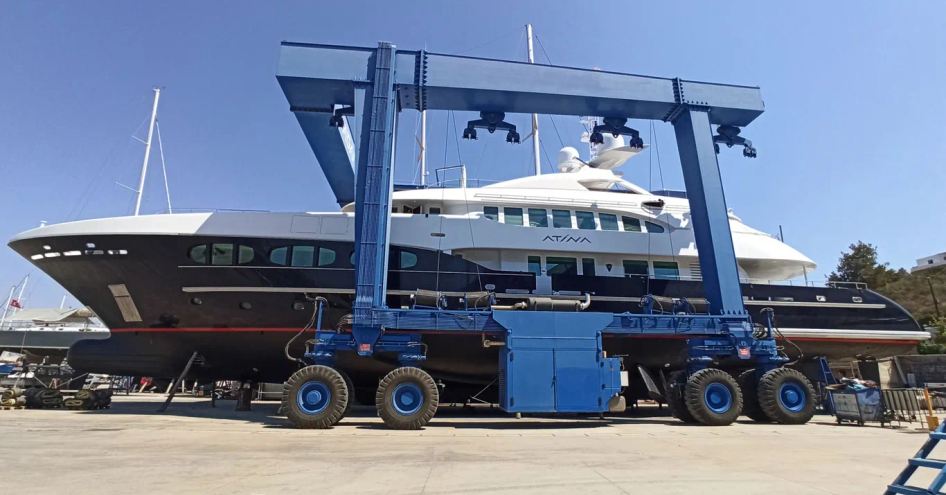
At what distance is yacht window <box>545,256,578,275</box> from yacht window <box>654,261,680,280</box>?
8.61ft

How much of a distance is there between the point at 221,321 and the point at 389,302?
4284mm

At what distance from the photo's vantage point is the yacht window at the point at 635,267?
1472 centimetres

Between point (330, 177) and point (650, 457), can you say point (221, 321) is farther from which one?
point (650, 457)

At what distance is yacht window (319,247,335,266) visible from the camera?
504 inches

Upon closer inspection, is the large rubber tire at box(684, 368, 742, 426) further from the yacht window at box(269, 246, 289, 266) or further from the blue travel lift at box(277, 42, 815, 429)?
the yacht window at box(269, 246, 289, 266)

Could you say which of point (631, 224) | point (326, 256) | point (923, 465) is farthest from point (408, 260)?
point (923, 465)

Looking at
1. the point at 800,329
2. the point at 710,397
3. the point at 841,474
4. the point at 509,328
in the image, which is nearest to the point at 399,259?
the point at 509,328

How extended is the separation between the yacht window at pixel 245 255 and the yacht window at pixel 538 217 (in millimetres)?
7725

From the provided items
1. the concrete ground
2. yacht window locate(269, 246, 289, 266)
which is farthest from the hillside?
yacht window locate(269, 246, 289, 266)

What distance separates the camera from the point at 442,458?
6305 mm

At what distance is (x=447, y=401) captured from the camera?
1464cm

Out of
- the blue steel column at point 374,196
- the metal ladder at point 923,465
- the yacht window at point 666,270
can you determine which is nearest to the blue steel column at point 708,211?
the yacht window at point 666,270

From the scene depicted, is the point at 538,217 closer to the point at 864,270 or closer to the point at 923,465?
the point at 923,465

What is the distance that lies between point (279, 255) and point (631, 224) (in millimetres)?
10336
